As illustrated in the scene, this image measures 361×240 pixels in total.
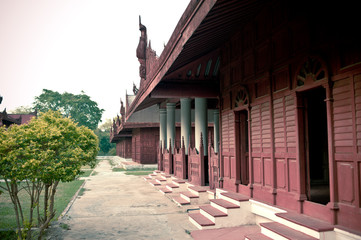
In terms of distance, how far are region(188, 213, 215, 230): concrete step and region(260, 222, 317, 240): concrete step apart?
1.56 metres

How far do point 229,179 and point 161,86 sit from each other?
458 cm

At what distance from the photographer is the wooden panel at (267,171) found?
6.86m

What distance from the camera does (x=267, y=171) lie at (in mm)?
7031

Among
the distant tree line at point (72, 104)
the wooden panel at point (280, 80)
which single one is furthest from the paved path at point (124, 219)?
the distant tree line at point (72, 104)

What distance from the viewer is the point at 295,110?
5926 millimetres

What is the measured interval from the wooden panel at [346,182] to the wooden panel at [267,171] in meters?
2.09

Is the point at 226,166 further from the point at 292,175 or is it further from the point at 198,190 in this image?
the point at 292,175

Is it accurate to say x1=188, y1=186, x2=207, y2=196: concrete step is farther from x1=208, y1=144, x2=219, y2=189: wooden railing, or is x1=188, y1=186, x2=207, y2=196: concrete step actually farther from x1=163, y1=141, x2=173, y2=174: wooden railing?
x1=163, y1=141, x2=173, y2=174: wooden railing

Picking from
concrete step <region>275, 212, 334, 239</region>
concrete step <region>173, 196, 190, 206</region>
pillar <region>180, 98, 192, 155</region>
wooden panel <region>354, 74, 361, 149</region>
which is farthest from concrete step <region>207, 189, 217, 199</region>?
wooden panel <region>354, 74, 361, 149</region>

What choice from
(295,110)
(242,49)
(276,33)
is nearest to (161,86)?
(242,49)

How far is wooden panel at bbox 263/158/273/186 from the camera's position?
6.86 metres

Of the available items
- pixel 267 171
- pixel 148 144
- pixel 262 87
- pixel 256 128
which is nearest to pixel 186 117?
pixel 256 128

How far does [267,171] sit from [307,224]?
2.09 metres

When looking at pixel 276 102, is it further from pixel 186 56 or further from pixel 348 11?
pixel 186 56
